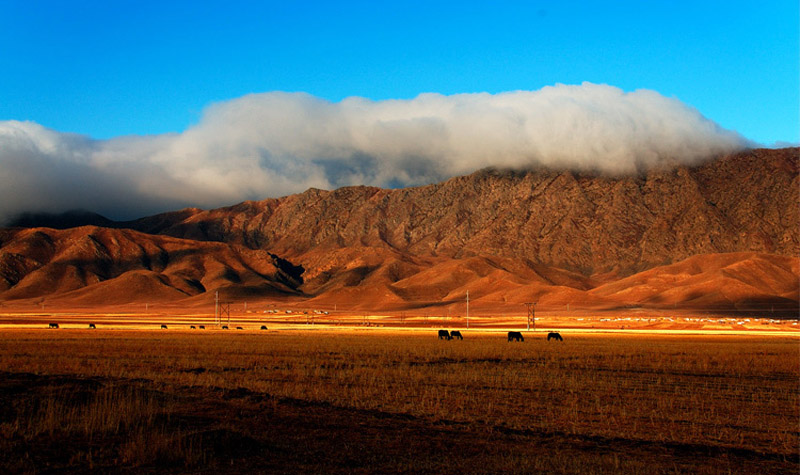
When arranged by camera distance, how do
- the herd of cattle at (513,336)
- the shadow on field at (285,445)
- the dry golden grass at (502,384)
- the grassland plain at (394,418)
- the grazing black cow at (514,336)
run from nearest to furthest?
the shadow on field at (285,445) < the grassland plain at (394,418) < the dry golden grass at (502,384) < the grazing black cow at (514,336) < the herd of cattle at (513,336)

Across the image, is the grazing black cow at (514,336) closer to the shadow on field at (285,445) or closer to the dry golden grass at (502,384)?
the dry golden grass at (502,384)

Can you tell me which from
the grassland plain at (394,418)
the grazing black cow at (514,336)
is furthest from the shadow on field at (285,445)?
the grazing black cow at (514,336)

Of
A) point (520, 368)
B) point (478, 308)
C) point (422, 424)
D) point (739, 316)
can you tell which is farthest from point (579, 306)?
point (422, 424)

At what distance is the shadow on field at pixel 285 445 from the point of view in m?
13.3

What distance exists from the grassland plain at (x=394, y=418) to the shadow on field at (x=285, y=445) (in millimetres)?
46

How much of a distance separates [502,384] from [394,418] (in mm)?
8862

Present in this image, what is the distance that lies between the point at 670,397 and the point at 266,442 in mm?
14571

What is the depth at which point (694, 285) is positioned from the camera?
170500 millimetres

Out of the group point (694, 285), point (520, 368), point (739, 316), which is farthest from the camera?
point (694, 285)

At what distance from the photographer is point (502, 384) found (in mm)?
26406

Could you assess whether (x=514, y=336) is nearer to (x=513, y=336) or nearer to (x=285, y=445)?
(x=513, y=336)

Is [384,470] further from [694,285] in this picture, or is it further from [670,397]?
[694,285]

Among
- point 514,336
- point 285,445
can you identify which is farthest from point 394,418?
point 514,336

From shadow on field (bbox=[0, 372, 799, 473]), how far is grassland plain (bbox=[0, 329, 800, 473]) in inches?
1.8
